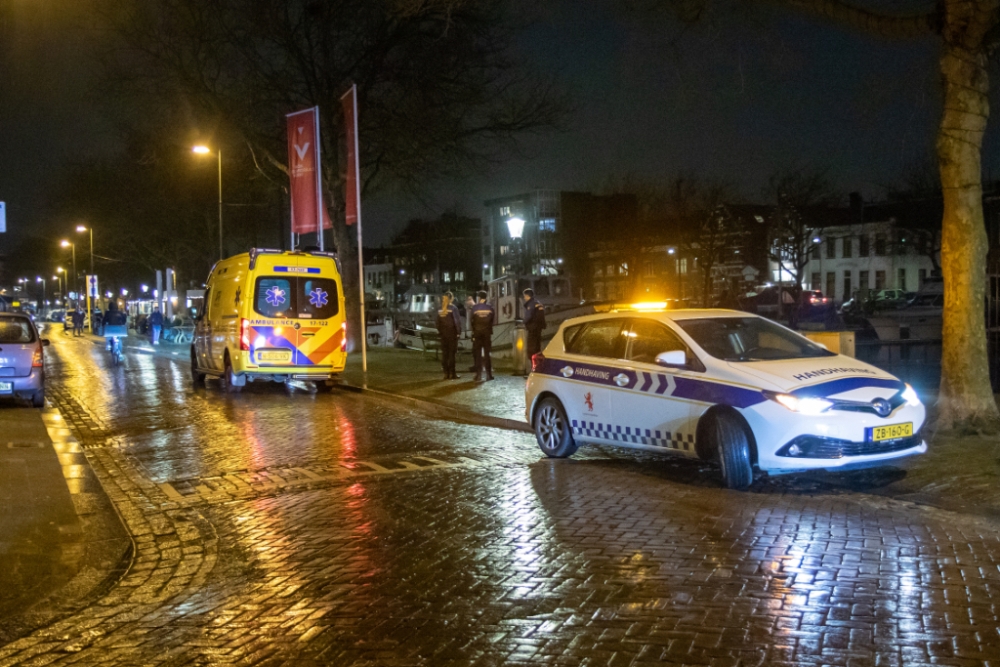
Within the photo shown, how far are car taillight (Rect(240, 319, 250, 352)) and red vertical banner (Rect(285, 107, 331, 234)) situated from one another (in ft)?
19.9

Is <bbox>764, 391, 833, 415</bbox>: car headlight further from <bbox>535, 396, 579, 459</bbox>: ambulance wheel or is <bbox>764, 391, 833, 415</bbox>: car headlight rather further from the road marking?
the road marking

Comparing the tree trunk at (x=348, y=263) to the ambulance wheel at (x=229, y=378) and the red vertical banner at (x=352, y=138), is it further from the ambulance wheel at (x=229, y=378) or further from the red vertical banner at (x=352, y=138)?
the ambulance wheel at (x=229, y=378)

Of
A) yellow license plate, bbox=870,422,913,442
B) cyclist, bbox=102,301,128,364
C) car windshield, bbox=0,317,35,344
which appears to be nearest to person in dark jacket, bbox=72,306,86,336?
cyclist, bbox=102,301,128,364

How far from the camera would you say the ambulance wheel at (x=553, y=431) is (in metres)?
10.4

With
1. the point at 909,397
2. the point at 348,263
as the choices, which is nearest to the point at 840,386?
the point at 909,397

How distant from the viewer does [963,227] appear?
34.4ft

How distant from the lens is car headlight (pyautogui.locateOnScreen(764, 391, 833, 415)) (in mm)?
→ 8055

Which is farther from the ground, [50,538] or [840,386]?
[840,386]

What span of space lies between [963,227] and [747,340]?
118 inches

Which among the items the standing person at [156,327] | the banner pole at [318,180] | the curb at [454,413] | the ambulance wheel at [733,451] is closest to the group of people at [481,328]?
the curb at [454,413]

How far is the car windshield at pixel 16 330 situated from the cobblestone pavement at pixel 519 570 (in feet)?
21.8

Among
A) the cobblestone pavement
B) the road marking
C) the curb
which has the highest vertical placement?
the curb

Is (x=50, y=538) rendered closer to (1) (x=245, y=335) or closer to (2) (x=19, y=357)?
(2) (x=19, y=357)

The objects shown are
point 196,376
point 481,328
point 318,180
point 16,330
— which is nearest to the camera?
point 16,330
